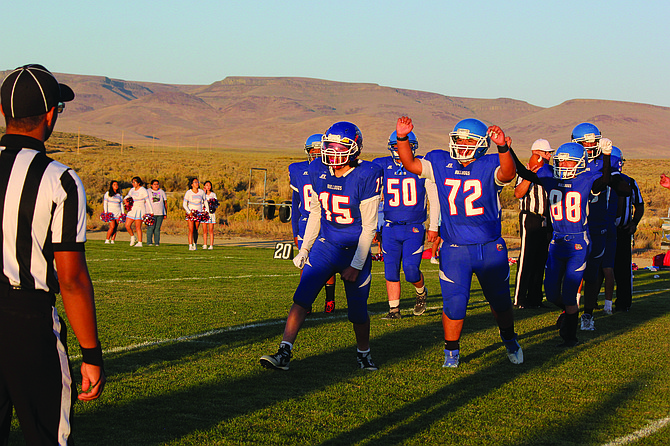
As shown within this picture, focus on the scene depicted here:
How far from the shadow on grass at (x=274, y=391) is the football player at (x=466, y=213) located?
0.78 m

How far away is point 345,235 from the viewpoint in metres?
6.53

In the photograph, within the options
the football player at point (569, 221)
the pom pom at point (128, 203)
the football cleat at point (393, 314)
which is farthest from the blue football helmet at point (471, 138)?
the pom pom at point (128, 203)

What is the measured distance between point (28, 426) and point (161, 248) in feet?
57.5

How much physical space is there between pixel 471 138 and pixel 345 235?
55.0 inches

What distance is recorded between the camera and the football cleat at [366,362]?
6.50 meters

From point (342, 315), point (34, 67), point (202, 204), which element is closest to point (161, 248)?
point (202, 204)

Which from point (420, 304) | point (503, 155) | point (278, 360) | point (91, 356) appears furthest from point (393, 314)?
point (91, 356)

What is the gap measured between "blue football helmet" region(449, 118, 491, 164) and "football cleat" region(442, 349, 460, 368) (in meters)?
1.74

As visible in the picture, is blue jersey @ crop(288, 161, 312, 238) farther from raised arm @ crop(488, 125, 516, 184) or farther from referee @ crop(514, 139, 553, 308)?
referee @ crop(514, 139, 553, 308)

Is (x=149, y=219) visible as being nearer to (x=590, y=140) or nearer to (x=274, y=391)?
(x=590, y=140)

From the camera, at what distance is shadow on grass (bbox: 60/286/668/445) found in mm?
4711

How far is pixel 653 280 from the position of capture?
49.5ft

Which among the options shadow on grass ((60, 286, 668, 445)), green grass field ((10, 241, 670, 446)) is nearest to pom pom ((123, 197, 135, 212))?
green grass field ((10, 241, 670, 446))

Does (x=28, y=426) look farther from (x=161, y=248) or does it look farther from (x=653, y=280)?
(x=161, y=248)
